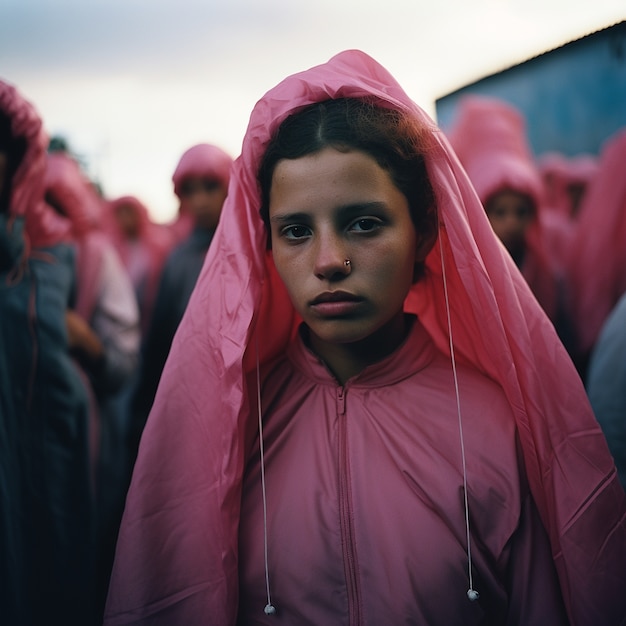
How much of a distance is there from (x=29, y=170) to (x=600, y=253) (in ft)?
11.1

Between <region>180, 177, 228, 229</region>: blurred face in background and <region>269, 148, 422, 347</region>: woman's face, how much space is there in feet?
8.12

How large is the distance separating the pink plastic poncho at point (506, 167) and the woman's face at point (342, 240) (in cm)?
240

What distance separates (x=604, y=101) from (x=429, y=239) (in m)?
7.09

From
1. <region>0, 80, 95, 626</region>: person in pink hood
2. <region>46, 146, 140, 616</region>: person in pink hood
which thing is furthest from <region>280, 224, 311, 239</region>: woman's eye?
<region>46, 146, 140, 616</region>: person in pink hood

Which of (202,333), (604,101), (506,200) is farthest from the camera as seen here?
(604,101)

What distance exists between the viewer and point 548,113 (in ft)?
27.3

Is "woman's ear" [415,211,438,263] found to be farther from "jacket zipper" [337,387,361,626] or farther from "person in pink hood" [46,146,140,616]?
"person in pink hood" [46,146,140,616]

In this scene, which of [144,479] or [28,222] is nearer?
[144,479]

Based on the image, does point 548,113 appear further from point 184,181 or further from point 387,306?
point 387,306

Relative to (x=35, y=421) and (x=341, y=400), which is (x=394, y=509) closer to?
(x=341, y=400)

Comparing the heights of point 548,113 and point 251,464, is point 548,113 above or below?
above

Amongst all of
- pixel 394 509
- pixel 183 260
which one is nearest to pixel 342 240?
pixel 394 509

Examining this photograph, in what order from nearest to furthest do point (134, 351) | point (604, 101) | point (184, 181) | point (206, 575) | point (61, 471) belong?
point (206, 575), point (61, 471), point (134, 351), point (184, 181), point (604, 101)

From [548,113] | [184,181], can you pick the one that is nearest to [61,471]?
[184,181]
